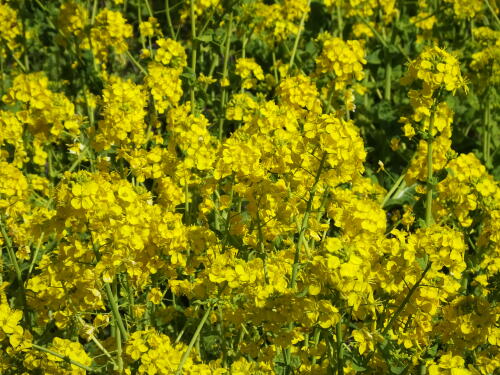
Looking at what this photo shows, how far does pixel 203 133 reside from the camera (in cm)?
301

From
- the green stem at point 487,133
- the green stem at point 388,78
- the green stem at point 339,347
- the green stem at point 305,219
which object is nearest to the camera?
the green stem at point 339,347

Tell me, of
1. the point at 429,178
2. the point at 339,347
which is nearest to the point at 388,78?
the point at 429,178

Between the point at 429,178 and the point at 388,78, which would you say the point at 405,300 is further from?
the point at 388,78

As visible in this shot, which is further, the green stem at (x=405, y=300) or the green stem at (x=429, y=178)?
the green stem at (x=429, y=178)

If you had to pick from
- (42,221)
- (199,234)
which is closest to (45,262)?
(42,221)

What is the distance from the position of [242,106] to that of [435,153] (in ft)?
3.19

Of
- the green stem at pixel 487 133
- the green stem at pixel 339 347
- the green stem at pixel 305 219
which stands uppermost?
the green stem at pixel 305 219

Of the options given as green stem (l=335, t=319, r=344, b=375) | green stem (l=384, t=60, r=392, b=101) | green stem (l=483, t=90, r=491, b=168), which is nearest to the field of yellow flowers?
green stem (l=335, t=319, r=344, b=375)

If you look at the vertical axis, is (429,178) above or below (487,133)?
above

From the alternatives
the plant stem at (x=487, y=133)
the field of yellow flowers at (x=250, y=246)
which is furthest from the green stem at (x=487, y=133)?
the field of yellow flowers at (x=250, y=246)

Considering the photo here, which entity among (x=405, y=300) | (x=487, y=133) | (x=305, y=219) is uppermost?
(x=305, y=219)

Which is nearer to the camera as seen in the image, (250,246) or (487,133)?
(250,246)

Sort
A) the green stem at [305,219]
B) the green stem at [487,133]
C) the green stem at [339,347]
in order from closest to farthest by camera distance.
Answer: the green stem at [339,347] < the green stem at [305,219] < the green stem at [487,133]

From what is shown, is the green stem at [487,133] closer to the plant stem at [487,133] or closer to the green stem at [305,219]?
the plant stem at [487,133]
